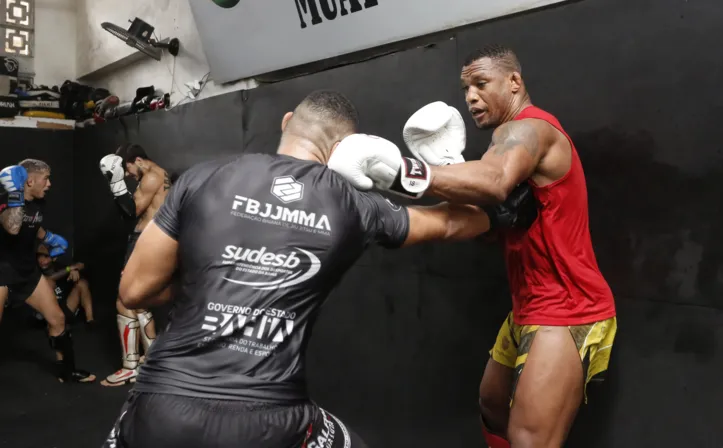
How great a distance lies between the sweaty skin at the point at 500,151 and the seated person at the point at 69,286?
4.71m

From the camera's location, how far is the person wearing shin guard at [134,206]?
4.12 m

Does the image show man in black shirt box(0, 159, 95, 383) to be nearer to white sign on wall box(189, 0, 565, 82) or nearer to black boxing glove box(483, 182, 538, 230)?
white sign on wall box(189, 0, 565, 82)

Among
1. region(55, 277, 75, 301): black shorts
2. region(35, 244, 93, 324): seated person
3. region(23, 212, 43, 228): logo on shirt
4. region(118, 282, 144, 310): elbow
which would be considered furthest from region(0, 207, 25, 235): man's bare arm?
region(118, 282, 144, 310): elbow

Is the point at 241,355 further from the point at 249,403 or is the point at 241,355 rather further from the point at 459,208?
the point at 459,208

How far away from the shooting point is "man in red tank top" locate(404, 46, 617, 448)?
1.65 metres

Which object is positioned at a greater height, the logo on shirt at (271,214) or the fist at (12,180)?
the logo on shirt at (271,214)

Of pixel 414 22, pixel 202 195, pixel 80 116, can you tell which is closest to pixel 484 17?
pixel 414 22

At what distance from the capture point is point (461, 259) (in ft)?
8.61

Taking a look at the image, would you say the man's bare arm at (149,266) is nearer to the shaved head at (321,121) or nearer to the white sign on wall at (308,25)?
the shaved head at (321,121)

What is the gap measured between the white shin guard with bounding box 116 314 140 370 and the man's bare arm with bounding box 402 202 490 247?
3308 mm

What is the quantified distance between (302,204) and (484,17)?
154 cm

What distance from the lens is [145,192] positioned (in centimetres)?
410

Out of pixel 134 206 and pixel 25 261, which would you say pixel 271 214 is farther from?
pixel 25 261

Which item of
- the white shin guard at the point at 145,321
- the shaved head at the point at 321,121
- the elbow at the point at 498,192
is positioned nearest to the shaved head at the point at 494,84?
the elbow at the point at 498,192
